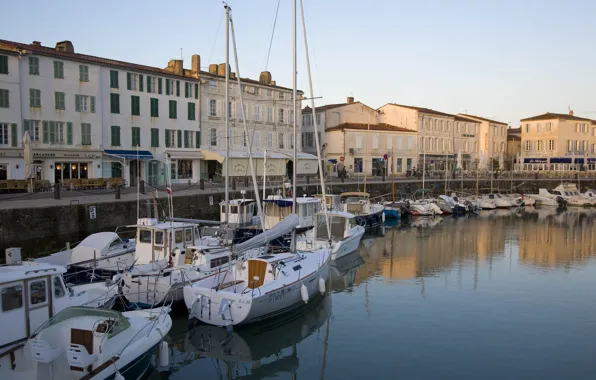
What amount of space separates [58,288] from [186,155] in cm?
3449

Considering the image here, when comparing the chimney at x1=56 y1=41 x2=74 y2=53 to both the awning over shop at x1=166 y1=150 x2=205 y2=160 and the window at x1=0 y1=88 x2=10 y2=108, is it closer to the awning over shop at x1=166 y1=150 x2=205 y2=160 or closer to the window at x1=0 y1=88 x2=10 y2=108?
the window at x1=0 y1=88 x2=10 y2=108

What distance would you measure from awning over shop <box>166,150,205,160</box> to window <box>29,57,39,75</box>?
11.8 m

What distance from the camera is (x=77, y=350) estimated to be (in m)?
9.86

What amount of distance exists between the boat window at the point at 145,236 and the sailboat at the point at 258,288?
2901 mm

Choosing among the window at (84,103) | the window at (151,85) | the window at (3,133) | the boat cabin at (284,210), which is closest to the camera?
the boat cabin at (284,210)

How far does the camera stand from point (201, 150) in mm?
47375

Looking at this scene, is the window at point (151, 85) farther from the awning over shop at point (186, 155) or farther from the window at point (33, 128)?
the window at point (33, 128)

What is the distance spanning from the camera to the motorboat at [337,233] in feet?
82.4

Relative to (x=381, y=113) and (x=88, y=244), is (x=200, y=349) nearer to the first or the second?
(x=88, y=244)

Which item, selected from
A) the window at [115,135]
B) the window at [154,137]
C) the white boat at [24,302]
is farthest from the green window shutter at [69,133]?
the white boat at [24,302]

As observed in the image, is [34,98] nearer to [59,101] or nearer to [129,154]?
[59,101]

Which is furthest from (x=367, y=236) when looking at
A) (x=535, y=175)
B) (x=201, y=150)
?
(x=535, y=175)

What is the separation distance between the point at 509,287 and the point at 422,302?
4603 mm

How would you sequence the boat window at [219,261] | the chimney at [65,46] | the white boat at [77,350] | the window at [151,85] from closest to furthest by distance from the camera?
the white boat at [77,350] → the boat window at [219,261] → the chimney at [65,46] → the window at [151,85]
